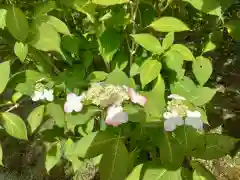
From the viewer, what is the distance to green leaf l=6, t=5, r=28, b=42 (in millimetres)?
1366

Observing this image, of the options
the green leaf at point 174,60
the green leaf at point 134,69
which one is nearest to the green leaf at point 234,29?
the green leaf at point 174,60

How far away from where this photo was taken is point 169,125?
1197 mm

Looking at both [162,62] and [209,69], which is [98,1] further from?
[209,69]

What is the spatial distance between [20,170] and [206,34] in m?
1.66

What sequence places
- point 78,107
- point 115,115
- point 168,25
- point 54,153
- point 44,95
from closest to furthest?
point 115,115 < point 78,107 < point 168,25 < point 44,95 < point 54,153

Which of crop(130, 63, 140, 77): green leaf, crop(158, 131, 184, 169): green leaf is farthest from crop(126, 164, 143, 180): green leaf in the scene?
crop(130, 63, 140, 77): green leaf

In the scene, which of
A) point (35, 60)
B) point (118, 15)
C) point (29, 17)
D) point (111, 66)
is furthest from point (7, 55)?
point (118, 15)

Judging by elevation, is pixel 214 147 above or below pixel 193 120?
below

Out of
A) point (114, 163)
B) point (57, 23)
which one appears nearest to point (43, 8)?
point (57, 23)

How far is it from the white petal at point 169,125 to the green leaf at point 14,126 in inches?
20.2

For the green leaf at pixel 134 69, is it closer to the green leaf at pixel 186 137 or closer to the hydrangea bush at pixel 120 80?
the hydrangea bush at pixel 120 80

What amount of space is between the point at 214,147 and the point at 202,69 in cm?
31

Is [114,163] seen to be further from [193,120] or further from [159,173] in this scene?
[193,120]

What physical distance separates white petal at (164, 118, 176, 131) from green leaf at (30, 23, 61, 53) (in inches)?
18.9
